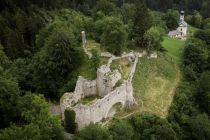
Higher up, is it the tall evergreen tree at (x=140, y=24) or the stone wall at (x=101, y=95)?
the tall evergreen tree at (x=140, y=24)

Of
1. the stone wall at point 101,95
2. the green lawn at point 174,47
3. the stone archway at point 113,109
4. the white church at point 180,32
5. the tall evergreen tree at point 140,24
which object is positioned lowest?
the stone archway at point 113,109

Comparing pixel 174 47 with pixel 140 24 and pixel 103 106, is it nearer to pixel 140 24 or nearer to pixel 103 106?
pixel 140 24

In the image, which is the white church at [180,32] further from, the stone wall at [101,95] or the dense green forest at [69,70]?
the stone wall at [101,95]

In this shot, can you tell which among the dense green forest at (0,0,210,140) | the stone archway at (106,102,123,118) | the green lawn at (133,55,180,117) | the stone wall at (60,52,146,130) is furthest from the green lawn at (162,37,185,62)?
the stone archway at (106,102,123,118)

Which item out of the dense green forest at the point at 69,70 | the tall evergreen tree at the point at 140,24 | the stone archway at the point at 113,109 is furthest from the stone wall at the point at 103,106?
the tall evergreen tree at the point at 140,24

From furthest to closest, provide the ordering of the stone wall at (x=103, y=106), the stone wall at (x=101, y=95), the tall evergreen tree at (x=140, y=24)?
the tall evergreen tree at (x=140, y=24)
the stone wall at (x=101, y=95)
the stone wall at (x=103, y=106)

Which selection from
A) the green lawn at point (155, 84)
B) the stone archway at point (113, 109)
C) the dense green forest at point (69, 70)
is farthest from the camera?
the green lawn at point (155, 84)
